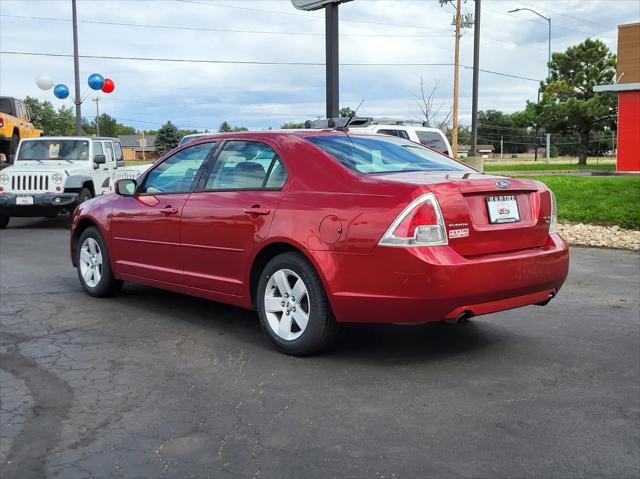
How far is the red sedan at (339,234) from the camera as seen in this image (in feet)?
13.8

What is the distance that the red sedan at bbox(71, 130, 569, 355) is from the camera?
4219 mm

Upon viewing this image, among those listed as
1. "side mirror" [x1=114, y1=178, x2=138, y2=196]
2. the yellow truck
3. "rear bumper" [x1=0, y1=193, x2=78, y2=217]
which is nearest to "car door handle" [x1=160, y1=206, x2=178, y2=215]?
"side mirror" [x1=114, y1=178, x2=138, y2=196]

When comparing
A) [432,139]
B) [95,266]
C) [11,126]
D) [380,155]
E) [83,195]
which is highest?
[11,126]

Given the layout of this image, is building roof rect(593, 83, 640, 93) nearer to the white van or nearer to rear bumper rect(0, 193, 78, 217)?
the white van

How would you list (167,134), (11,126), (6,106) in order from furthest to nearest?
(167,134), (6,106), (11,126)

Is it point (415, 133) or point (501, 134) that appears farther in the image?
point (501, 134)

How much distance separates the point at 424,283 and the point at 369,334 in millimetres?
1380

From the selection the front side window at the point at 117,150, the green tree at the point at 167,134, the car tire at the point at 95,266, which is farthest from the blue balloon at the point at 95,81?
the green tree at the point at 167,134

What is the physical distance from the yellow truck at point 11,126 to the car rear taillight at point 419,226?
1658 cm

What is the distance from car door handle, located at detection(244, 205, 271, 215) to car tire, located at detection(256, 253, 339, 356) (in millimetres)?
352

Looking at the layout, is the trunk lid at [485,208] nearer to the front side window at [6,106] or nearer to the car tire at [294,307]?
the car tire at [294,307]

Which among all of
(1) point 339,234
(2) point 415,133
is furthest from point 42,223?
(1) point 339,234

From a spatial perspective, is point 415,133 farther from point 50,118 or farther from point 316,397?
point 50,118

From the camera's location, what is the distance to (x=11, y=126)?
1975cm
